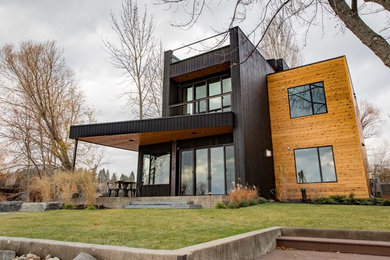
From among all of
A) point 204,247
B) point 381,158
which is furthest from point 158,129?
point 381,158

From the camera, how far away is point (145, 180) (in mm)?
12781

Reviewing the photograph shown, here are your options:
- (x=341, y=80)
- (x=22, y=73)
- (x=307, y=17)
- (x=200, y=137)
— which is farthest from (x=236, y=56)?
(x=22, y=73)

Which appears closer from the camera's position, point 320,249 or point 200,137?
point 320,249

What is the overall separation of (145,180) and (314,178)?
304 inches

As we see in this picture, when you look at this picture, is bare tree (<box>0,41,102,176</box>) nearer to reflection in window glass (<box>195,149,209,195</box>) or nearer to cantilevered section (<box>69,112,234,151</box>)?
cantilevered section (<box>69,112,234,151</box>)

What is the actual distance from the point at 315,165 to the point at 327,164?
455 mm

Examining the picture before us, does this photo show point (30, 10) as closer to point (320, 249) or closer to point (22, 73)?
point (22, 73)

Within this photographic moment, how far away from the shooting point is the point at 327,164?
10.5 meters

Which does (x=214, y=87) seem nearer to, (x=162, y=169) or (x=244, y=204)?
(x=162, y=169)

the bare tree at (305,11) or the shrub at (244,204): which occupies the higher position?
the bare tree at (305,11)

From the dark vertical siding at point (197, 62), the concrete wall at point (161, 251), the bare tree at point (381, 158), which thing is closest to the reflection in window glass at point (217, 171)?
the dark vertical siding at point (197, 62)

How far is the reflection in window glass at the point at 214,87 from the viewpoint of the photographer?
12459 millimetres

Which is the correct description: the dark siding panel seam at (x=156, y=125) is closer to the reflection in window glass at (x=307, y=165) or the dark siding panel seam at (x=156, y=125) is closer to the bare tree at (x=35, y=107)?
the reflection in window glass at (x=307, y=165)

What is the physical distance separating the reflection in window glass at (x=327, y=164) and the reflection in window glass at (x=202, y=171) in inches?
188
